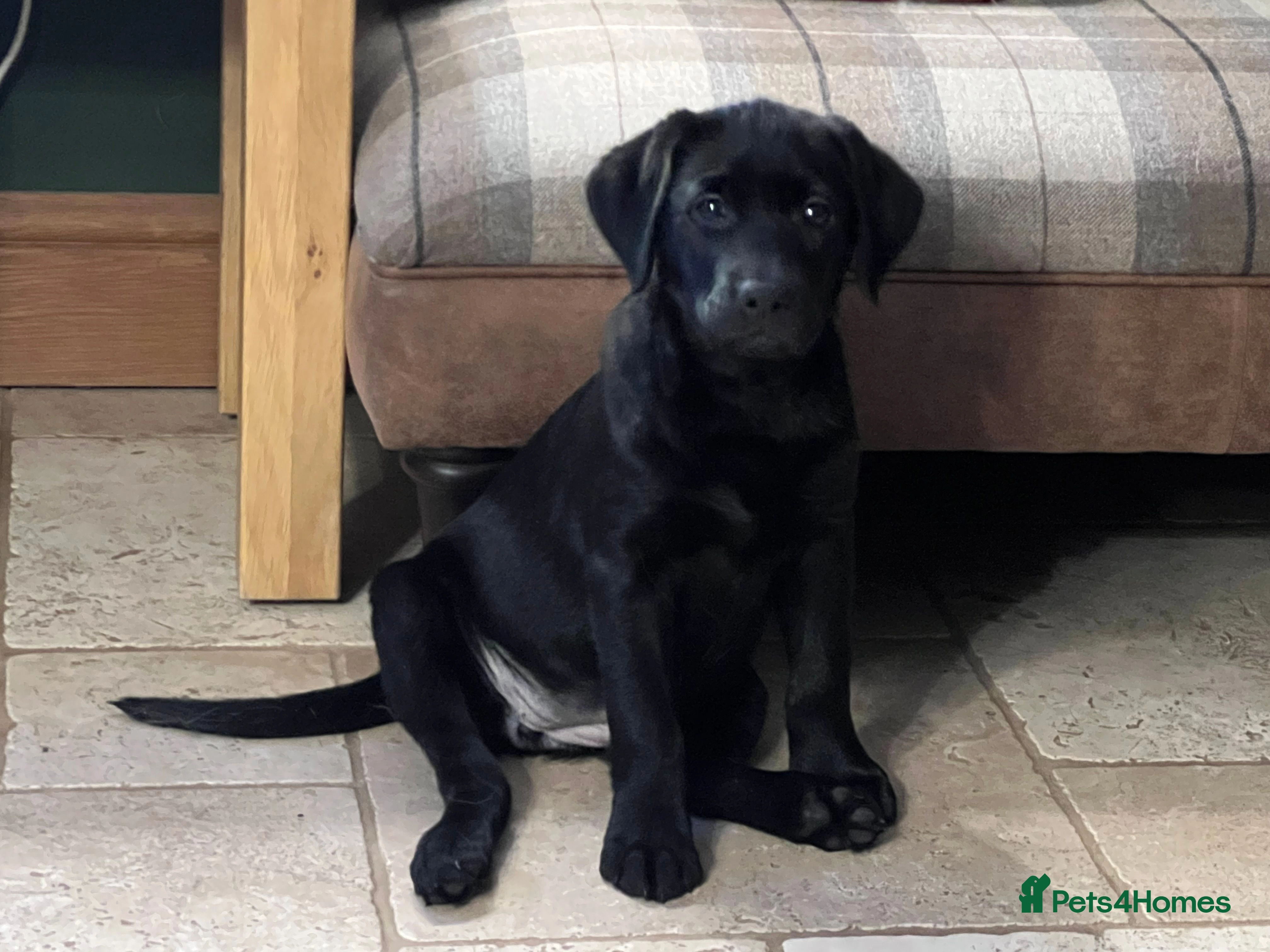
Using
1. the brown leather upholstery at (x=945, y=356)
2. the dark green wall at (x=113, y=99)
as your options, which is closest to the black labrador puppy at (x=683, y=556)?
the brown leather upholstery at (x=945, y=356)

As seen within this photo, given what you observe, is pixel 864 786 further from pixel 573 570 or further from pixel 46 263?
pixel 46 263

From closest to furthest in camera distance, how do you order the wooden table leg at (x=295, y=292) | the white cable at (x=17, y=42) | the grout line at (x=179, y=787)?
the grout line at (x=179, y=787) < the wooden table leg at (x=295, y=292) < the white cable at (x=17, y=42)

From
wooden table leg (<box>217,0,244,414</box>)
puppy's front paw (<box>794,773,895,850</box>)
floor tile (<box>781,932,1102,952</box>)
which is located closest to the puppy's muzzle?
→ puppy's front paw (<box>794,773,895,850</box>)

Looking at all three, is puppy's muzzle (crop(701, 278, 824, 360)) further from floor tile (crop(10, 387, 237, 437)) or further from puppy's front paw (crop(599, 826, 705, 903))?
floor tile (crop(10, 387, 237, 437))

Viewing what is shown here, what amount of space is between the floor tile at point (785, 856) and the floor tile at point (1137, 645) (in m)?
0.11

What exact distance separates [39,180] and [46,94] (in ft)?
0.53

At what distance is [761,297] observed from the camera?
4.96 ft

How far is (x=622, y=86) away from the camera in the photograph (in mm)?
1867

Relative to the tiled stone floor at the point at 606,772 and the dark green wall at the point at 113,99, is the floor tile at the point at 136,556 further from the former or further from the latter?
the dark green wall at the point at 113,99

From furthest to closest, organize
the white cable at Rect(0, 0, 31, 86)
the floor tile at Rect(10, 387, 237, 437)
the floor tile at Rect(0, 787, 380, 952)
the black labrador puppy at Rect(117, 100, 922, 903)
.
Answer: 1. the white cable at Rect(0, 0, 31, 86)
2. the floor tile at Rect(10, 387, 237, 437)
3. the black labrador puppy at Rect(117, 100, 922, 903)
4. the floor tile at Rect(0, 787, 380, 952)

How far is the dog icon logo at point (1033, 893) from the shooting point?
1.58 meters

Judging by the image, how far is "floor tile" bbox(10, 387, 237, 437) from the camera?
270 centimetres

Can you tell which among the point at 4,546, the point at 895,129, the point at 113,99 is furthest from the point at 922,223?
the point at 113,99

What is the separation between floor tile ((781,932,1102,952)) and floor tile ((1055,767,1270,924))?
0.11m
